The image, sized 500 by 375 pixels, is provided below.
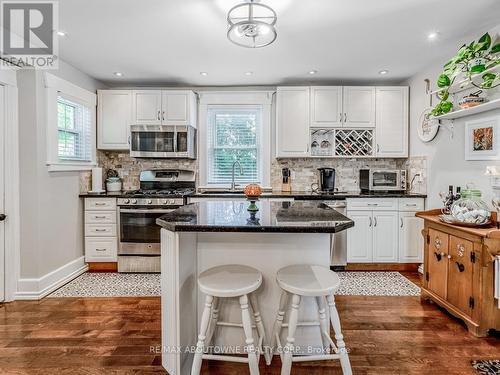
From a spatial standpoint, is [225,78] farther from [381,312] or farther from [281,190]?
[381,312]

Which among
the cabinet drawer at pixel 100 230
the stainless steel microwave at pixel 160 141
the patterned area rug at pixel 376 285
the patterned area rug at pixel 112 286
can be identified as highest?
the stainless steel microwave at pixel 160 141

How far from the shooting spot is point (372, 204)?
376 cm

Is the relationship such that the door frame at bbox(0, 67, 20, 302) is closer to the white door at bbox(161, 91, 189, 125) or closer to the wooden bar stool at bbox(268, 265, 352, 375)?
the white door at bbox(161, 91, 189, 125)

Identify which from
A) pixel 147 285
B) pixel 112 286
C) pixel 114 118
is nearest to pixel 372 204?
pixel 147 285

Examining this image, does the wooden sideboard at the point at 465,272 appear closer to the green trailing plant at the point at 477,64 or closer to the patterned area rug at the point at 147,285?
the patterned area rug at the point at 147,285

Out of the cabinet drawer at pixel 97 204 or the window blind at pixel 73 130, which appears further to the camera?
the cabinet drawer at pixel 97 204

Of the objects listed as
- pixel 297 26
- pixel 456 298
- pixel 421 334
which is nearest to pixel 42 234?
pixel 297 26

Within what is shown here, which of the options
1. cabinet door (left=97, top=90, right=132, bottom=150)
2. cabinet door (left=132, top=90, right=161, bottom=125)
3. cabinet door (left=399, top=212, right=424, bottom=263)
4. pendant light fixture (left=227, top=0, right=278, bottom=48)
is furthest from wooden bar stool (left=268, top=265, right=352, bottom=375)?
cabinet door (left=97, top=90, right=132, bottom=150)

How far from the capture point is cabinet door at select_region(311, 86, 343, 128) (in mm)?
4070

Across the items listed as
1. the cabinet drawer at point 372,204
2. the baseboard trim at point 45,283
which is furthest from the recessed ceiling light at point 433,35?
the baseboard trim at point 45,283

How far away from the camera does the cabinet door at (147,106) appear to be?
4.09 metres

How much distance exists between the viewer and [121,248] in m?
3.75

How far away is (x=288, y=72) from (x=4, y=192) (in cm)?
338

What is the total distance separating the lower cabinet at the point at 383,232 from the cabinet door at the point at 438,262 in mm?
880
